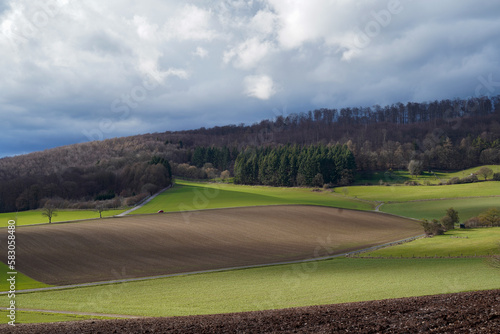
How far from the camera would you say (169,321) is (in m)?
16.6

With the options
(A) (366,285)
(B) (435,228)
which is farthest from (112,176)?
(A) (366,285)

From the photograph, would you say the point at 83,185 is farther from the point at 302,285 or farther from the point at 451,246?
the point at 451,246

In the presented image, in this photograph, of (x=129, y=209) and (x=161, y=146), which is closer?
(x=129, y=209)

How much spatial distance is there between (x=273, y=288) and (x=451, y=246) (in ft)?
85.3

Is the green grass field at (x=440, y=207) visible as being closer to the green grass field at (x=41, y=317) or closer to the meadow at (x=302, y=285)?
the meadow at (x=302, y=285)

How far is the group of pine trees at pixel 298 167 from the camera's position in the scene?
344ft

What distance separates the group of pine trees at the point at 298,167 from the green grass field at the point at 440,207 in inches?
1128

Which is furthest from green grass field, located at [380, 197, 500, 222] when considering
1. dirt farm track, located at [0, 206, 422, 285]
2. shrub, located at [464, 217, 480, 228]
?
dirt farm track, located at [0, 206, 422, 285]

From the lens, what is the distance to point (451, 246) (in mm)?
42031

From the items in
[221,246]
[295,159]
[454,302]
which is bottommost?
[221,246]

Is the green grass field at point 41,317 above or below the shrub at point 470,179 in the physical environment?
below

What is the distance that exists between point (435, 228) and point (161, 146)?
139 metres

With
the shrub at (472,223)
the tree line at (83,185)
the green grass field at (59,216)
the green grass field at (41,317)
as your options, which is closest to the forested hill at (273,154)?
the tree line at (83,185)

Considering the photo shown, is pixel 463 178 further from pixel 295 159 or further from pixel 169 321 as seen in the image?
pixel 169 321
